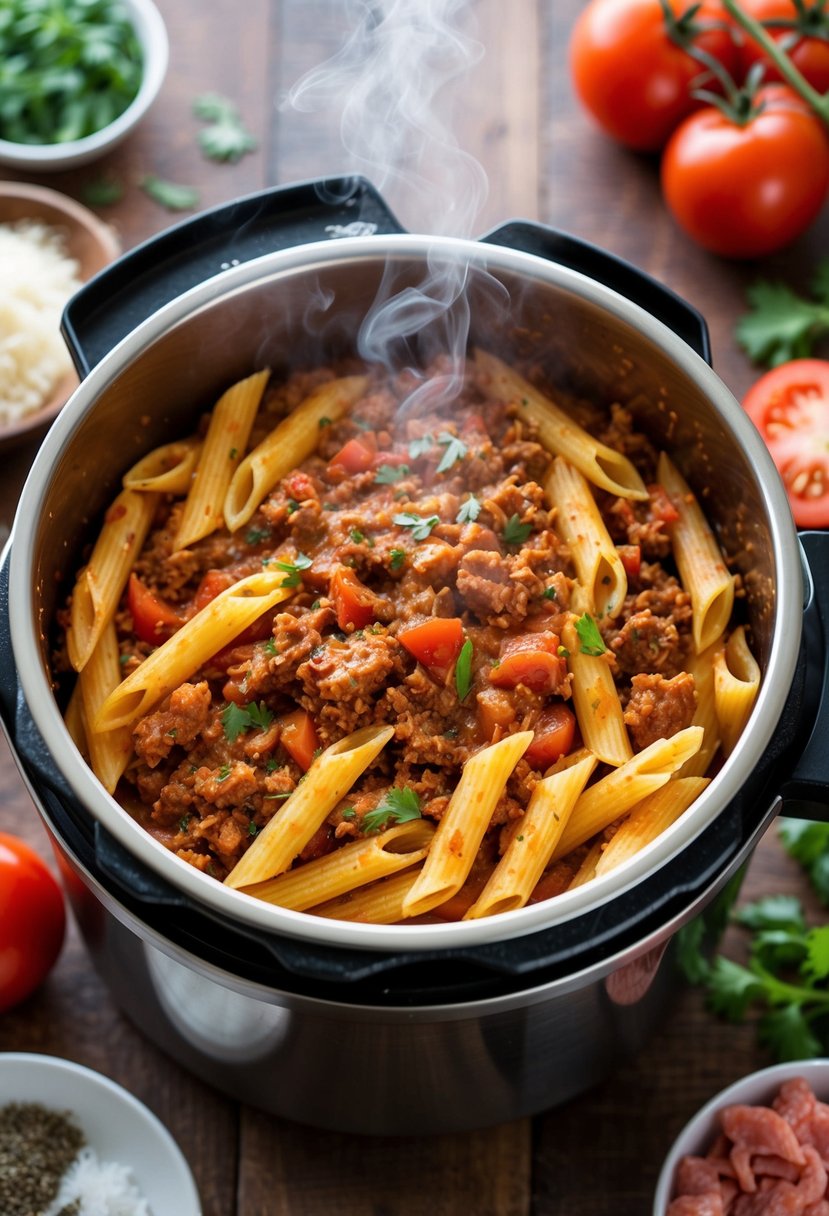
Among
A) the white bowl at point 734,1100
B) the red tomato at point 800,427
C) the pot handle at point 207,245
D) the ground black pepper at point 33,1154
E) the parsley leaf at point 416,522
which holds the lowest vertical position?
the ground black pepper at point 33,1154

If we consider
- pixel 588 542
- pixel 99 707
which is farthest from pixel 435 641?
pixel 99 707

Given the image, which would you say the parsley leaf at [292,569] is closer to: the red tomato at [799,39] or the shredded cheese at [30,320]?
the shredded cheese at [30,320]

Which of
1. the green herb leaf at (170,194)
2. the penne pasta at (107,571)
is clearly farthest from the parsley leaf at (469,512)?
the green herb leaf at (170,194)

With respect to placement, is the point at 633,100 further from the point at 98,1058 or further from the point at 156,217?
the point at 98,1058

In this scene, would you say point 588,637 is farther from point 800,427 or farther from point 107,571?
point 800,427

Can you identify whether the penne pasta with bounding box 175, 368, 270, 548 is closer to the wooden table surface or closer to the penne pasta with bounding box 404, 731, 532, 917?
the penne pasta with bounding box 404, 731, 532, 917

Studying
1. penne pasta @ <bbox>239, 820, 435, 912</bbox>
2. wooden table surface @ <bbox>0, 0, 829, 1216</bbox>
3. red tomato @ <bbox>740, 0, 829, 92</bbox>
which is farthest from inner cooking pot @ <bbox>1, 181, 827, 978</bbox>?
red tomato @ <bbox>740, 0, 829, 92</bbox>
